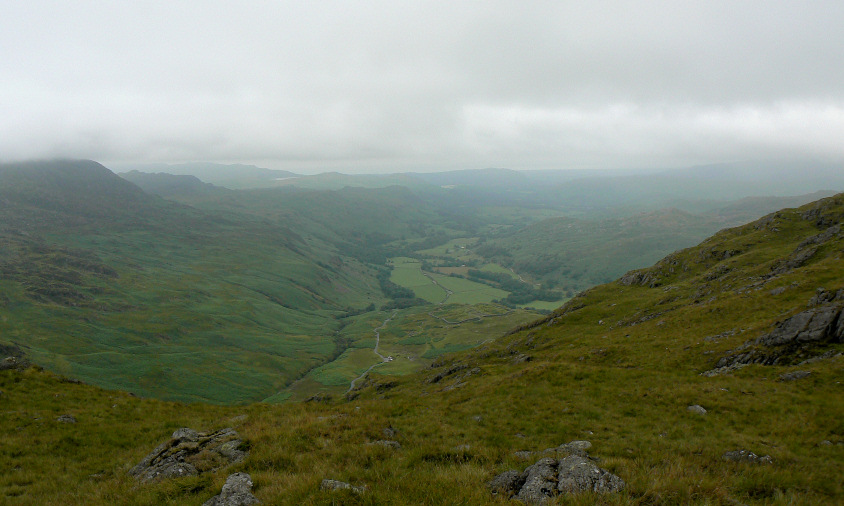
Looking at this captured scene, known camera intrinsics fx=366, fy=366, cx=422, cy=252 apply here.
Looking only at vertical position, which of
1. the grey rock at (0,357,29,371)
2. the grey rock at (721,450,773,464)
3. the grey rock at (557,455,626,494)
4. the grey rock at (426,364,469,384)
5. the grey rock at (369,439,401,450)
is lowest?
the grey rock at (426,364,469,384)

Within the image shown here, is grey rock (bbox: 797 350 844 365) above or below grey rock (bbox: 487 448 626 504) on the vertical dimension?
below

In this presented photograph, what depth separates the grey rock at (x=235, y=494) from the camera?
10.3 metres

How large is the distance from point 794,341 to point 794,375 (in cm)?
617

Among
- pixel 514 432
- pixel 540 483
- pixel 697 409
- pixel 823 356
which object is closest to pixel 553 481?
pixel 540 483

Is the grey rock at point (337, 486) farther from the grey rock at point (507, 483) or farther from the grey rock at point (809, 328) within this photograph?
the grey rock at point (809, 328)

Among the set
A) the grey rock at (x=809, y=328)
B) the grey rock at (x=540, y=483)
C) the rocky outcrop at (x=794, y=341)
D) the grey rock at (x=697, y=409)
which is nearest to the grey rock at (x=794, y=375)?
the rocky outcrop at (x=794, y=341)

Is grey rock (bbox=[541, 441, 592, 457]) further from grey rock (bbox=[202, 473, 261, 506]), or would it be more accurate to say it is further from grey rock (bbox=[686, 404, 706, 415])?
grey rock (bbox=[202, 473, 261, 506])

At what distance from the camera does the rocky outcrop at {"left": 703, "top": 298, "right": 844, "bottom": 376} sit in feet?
89.5

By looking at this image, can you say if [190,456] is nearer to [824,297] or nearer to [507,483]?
[507,483]

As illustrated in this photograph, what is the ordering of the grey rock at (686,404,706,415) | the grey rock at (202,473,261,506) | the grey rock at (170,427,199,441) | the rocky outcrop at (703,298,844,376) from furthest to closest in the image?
the rocky outcrop at (703,298,844,376), the grey rock at (686,404,706,415), the grey rock at (170,427,199,441), the grey rock at (202,473,261,506)

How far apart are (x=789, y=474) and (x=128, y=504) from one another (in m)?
20.4

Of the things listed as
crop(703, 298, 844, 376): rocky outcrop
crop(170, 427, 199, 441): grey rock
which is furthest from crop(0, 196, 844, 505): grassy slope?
crop(170, 427, 199, 441): grey rock

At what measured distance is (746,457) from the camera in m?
14.4

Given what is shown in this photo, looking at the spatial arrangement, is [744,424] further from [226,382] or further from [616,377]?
[226,382]
